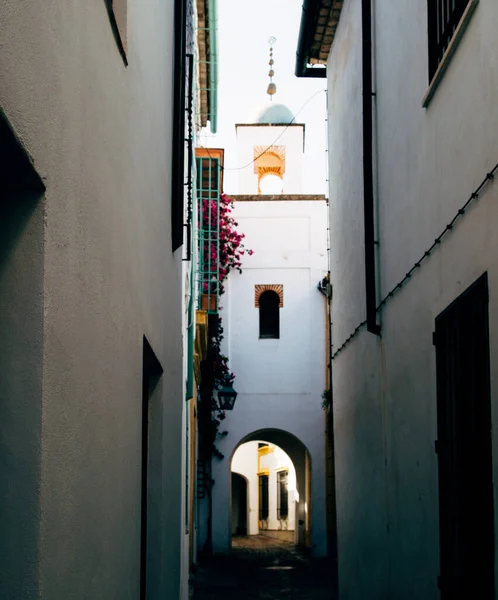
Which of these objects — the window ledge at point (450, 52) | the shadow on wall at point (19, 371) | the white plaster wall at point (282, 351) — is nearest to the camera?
the shadow on wall at point (19, 371)

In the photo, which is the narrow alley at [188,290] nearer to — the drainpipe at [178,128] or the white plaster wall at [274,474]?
the drainpipe at [178,128]

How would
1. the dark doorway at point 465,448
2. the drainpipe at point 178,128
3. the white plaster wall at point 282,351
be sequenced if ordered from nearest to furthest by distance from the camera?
the dark doorway at point 465,448, the drainpipe at point 178,128, the white plaster wall at point 282,351

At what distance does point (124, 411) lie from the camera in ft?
14.9

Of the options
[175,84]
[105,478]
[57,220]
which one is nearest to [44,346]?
[57,220]

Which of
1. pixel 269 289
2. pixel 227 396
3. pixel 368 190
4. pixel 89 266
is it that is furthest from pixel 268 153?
pixel 89 266

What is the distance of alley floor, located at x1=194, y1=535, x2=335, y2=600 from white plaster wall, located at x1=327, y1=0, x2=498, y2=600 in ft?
9.92

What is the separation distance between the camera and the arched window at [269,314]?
2236 centimetres

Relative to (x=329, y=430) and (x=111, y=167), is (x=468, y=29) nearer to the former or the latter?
(x=111, y=167)

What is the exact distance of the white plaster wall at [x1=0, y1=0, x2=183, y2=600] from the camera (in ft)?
8.82

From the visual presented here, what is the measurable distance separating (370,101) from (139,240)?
5199 mm

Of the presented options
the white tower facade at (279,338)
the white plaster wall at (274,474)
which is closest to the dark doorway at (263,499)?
the white plaster wall at (274,474)

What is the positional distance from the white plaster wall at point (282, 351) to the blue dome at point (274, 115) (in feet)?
22.1

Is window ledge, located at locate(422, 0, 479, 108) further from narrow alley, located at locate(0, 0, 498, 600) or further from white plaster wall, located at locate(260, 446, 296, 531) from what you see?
white plaster wall, located at locate(260, 446, 296, 531)

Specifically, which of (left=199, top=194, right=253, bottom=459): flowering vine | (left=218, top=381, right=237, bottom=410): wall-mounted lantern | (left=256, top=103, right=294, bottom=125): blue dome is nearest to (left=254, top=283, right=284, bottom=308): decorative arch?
Result: (left=199, top=194, right=253, bottom=459): flowering vine
